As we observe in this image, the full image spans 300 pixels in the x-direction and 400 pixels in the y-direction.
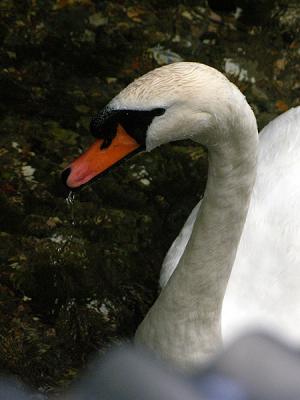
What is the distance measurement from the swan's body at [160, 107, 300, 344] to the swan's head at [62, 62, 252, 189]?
895mm

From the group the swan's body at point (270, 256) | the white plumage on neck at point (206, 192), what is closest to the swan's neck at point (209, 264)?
the white plumage on neck at point (206, 192)

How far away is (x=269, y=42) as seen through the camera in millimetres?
6199

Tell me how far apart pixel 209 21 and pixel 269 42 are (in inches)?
16.6

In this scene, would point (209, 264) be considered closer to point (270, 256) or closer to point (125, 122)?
point (270, 256)

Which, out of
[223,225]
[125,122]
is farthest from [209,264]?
[125,122]

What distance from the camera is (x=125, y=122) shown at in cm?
297

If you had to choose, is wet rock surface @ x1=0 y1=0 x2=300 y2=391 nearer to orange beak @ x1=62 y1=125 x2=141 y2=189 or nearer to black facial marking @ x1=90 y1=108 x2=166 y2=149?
orange beak @ x1=62 y1=125 x2=141 y2=189

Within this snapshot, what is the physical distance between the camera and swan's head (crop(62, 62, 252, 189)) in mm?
2891

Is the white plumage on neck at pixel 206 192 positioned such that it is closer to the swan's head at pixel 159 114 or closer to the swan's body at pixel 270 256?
the swan's head at pixel 159 114

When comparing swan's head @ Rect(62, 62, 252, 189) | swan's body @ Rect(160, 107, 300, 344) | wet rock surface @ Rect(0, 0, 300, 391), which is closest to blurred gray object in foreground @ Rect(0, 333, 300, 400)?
swan's head @ Rect(62, 62, 252, 189)

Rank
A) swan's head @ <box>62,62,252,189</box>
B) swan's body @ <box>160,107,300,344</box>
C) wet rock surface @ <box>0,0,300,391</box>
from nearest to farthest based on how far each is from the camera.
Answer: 1. swan's head @ <box>62,62,252,189</box>
2. swan's body @ <box>160,107,300,344</box>
3. wet rock surface @ <box>0,0,300,391</box>

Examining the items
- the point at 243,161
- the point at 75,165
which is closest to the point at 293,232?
the point at 243,161

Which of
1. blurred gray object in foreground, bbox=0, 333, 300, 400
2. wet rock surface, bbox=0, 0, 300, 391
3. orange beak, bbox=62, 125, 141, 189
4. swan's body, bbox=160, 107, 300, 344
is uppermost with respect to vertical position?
blurred gray object in foreground, bbox=0, 333, 300, 400

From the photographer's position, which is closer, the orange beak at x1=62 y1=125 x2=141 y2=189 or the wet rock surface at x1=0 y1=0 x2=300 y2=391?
the orange beak at x1=62 y1=125 x2=141 y2=189
